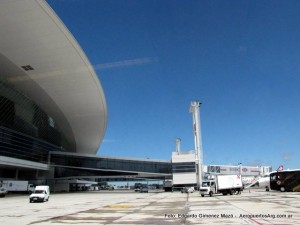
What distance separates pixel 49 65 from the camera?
183 feet

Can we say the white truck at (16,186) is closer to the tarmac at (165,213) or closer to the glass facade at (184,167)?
the tarmac at (165,213)

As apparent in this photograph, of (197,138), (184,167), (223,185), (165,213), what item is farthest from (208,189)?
(184,167)

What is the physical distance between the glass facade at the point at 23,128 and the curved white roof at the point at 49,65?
166 cm

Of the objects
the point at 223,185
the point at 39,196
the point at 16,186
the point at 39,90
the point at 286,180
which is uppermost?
the point at 39,90

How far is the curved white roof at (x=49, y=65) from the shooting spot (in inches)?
1669

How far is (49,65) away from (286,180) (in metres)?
37.1

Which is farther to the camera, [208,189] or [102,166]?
[102,166]

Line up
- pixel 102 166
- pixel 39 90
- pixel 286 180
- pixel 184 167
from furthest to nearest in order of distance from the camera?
pixel 102 166
pixel 184 167
pixel 39 90
pixel 286 180

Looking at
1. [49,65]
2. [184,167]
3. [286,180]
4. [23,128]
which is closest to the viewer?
[286,180]

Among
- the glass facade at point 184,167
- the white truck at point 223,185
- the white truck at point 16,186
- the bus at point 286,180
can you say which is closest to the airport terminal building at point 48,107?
the glass facade at point 184,167

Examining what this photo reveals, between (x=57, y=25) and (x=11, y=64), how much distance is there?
535 inches

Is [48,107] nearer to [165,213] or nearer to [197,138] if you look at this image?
[197,138]

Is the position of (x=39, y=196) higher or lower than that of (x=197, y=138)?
lower

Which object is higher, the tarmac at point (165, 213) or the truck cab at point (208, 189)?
the truck cab at point (208, 189)
